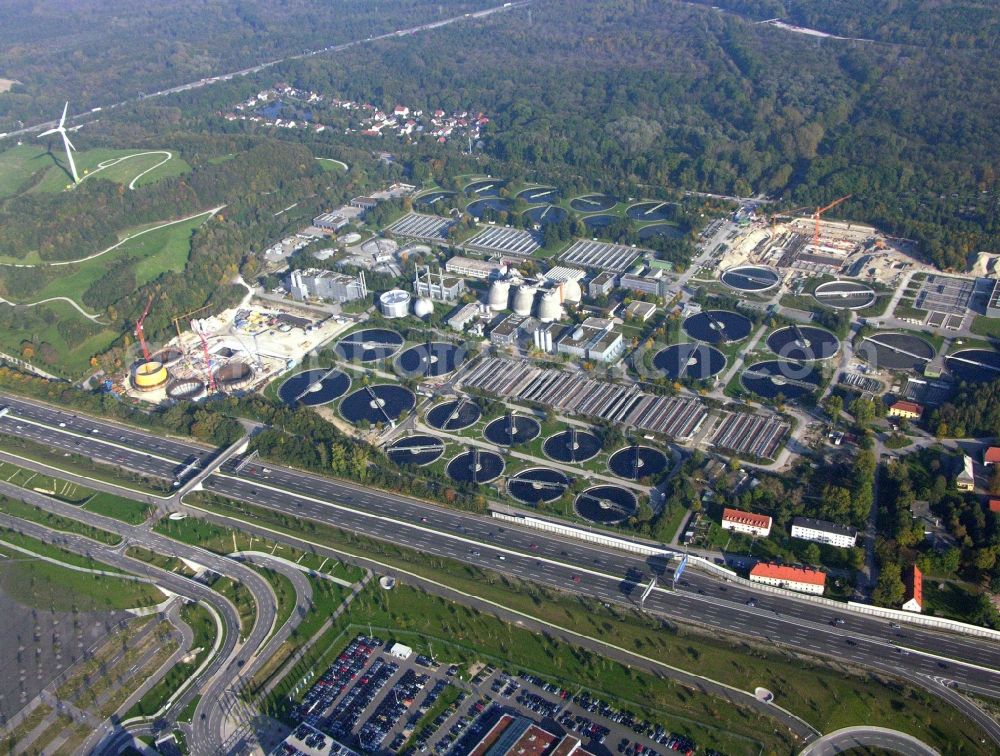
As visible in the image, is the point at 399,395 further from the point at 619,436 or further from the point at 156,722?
the point at 156,722

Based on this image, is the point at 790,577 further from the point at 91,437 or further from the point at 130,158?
the point at 130,158

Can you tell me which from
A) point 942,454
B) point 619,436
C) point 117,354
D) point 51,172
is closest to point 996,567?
point 942,454

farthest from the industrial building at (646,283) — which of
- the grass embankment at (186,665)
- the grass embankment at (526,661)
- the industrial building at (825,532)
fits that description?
the grass embankment at (186,665)

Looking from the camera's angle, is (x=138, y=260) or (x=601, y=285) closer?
(x=601, y=285)

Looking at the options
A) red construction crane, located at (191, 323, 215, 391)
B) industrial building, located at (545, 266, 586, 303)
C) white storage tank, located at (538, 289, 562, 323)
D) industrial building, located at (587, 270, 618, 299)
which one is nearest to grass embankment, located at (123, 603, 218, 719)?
red construction crane, located at (191, 323, 215, 391)

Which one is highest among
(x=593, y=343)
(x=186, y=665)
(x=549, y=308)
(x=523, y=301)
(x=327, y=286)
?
(x=523, y=301)

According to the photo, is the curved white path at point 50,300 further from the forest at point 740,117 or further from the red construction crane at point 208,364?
the forest at point 740,117

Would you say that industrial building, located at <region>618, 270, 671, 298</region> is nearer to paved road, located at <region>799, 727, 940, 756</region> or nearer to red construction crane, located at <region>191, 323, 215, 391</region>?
red construction crane, located at <region>191, 323, 215, 391</region>

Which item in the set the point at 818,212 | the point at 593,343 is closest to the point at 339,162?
the point at 818,212
